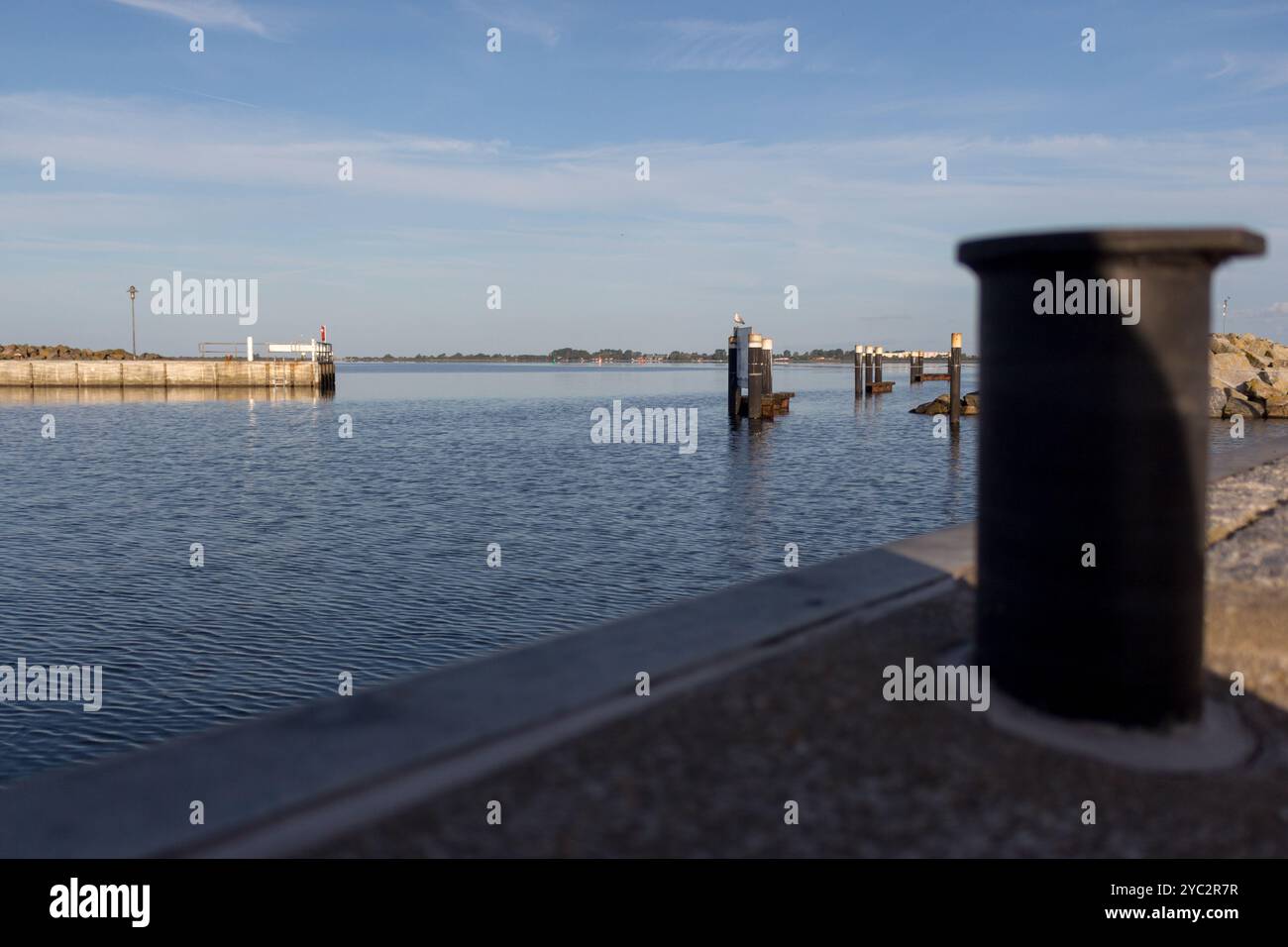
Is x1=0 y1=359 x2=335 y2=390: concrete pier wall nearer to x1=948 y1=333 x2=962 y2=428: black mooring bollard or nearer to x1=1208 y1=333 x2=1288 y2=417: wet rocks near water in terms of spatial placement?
x1=948 y1=333 x2=962 y2=428: black mooring bollard

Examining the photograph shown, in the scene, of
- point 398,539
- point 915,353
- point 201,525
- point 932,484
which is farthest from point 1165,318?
point 915,353

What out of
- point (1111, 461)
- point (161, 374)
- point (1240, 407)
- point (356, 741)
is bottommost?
point (356, 741)

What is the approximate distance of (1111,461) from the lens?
12.9 ft

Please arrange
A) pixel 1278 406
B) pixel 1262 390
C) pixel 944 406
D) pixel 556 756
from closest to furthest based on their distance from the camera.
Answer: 1. pixel 556 756
2. pixel 1278 406
3. pixel 1262 390
4. pixel 944 406

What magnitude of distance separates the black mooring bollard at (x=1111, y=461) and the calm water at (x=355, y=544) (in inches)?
269

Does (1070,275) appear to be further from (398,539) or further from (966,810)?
(398,539)

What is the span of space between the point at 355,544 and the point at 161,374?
242ft

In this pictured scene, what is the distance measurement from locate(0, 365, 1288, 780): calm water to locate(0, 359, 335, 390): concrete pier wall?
45.9 metres

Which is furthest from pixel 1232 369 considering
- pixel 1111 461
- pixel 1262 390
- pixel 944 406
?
pixel 1111 461

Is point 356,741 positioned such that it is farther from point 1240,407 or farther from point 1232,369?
point 1232,369

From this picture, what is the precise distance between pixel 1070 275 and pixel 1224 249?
0.58 m

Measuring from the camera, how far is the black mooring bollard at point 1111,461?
12.8 ft

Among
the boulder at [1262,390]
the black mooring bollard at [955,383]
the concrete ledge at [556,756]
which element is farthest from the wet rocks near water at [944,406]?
the concrete ledge at [556,756]

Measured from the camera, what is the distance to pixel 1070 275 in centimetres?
395
